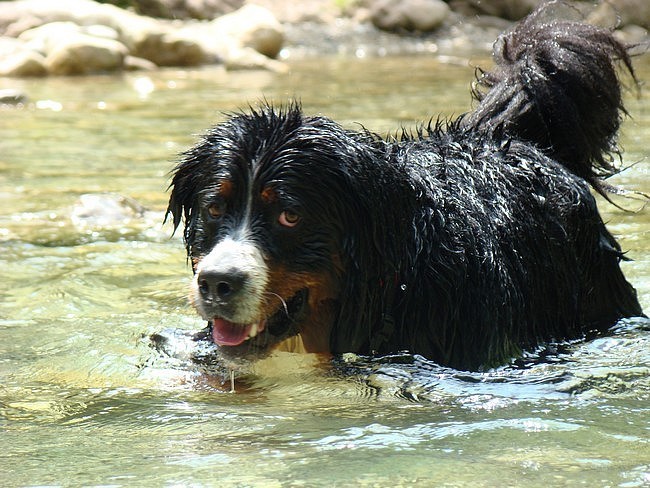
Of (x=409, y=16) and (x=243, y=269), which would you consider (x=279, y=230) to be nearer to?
(x=243, y=269)

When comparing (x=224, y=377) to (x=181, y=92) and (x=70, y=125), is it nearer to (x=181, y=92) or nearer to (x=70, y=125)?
(x=70, y=125)

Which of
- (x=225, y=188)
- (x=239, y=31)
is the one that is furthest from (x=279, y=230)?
(x=239, y=31)

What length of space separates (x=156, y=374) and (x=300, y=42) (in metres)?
18.8

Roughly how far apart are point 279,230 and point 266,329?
1.34ft

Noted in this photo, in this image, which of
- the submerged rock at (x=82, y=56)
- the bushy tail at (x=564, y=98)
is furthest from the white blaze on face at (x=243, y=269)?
the submerged rock at (x=82, y=56)

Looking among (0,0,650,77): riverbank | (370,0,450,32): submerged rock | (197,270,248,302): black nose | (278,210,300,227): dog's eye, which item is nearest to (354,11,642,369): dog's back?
(278,210,300,227): dog's eye

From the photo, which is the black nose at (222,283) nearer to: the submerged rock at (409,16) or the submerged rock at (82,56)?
the submerged rock at (82,56)

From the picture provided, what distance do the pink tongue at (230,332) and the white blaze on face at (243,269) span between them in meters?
0.14

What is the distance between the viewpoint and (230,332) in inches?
170

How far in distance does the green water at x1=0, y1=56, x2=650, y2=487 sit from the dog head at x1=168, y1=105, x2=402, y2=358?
239 millimetres

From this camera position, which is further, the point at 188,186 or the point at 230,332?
the point at 188,186

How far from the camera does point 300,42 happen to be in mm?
22719

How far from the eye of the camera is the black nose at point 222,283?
4012 millimetres

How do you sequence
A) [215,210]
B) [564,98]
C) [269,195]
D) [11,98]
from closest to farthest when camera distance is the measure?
[269,195] < [215,210] < [564,98] < [11,98]
